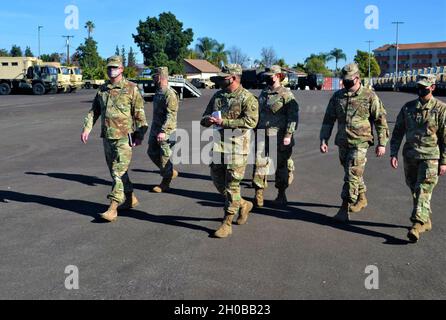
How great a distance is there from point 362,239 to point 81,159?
722cm

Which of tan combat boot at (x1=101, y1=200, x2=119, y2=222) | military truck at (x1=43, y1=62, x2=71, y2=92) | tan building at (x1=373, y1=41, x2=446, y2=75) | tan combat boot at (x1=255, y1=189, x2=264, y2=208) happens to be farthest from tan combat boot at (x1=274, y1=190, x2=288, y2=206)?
tan building at (x1=373, y1=41, x2=446, y2=75)

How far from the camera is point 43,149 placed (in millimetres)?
12156

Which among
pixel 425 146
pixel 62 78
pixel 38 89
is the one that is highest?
pixel 62 78

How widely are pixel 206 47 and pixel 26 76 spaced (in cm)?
7925

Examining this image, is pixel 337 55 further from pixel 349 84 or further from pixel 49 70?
pixel 349 84

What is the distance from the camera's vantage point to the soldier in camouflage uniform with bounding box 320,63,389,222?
19.2ft

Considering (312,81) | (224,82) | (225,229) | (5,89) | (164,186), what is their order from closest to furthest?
(224,82)
(225,229)
(164,186)
(5,89)
(312,81)

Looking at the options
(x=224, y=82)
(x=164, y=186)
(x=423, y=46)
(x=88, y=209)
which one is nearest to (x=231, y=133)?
(x=224, y=82)

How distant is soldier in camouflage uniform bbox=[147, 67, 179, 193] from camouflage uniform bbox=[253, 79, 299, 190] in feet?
5.52

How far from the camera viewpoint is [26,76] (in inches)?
1580

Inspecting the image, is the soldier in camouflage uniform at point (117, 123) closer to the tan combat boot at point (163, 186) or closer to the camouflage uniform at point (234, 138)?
the camouflage uniform at point (234, 138)

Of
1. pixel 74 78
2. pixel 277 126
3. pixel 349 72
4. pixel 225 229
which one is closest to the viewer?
pixel 225 229
